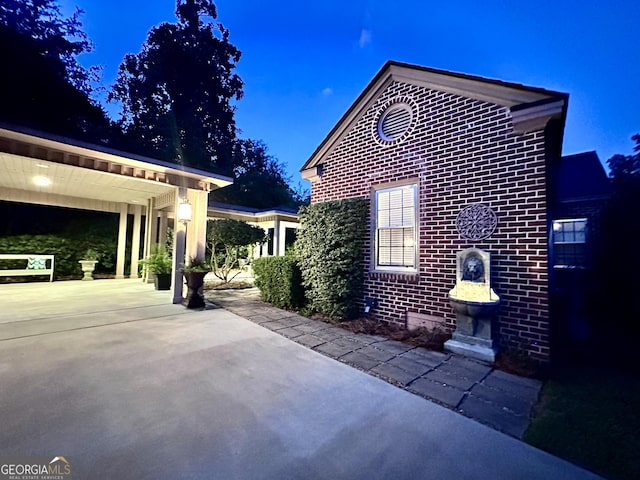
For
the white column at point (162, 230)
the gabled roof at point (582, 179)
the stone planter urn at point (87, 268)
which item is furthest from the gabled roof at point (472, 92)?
the stone planter urn at point (87, 268)

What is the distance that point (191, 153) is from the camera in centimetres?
1856

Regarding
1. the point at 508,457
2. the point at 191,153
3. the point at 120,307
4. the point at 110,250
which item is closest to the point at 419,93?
the point at 508,457

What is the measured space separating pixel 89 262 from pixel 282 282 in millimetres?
8517

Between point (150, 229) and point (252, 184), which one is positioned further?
point (252, 184)

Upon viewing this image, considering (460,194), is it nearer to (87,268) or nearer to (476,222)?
(476,222)

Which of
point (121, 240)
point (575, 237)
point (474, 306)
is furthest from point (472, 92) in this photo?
point (121, 240)

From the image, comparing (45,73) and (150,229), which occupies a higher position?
(45,73)

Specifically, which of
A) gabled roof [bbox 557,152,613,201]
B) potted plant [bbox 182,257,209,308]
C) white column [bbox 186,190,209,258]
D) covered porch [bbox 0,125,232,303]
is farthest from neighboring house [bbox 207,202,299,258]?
gabled roof [bbox 557,152,613,201]

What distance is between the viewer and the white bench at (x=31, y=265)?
7.99 m

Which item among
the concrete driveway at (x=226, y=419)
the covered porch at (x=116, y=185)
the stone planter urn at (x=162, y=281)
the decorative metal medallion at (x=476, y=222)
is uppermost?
the covered porch at (x=116, y=185)

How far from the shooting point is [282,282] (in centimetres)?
585

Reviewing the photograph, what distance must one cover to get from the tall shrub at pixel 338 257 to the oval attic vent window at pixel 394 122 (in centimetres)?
133

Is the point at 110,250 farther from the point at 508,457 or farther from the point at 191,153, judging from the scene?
the point at 508,457

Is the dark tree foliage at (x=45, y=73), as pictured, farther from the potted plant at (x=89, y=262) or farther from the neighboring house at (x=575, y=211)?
the neighboring house at (x=575, y=211)
